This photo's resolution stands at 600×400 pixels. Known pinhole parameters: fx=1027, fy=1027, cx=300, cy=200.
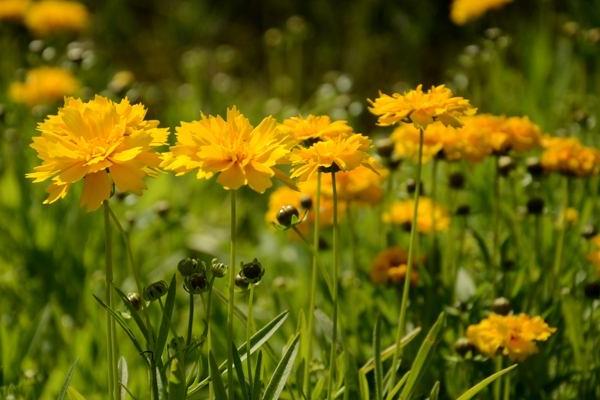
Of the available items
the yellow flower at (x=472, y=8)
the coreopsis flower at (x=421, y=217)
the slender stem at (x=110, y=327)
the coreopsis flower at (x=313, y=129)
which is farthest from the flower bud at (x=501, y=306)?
the yellow flower at (x=472, y=8)

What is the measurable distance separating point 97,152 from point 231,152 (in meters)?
0.15

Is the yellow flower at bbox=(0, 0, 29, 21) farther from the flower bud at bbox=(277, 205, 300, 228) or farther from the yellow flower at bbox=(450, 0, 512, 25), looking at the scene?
the flower bud at bbox=(277, 205, 300, 228)

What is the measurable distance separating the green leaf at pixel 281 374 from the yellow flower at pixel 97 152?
0.32 meters

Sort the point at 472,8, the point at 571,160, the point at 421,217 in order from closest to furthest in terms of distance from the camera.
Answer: the point at 571,160
the point at 421,217
the point at 472,8

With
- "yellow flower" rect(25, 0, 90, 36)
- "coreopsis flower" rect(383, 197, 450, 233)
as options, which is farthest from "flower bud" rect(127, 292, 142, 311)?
"yellow flower" rect(25, 0, 90, 36)

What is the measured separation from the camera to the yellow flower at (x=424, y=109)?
1281 mm

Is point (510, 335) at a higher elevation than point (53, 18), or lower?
lower

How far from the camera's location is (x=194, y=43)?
4.71m

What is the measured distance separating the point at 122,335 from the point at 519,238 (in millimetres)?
842

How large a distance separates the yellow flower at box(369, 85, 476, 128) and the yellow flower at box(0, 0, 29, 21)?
218 centimetres

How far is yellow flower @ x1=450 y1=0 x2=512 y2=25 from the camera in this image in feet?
9.14

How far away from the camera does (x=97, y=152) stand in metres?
1.14

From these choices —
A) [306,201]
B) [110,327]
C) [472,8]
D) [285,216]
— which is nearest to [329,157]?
[285,216]

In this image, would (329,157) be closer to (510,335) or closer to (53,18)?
(510,335)
